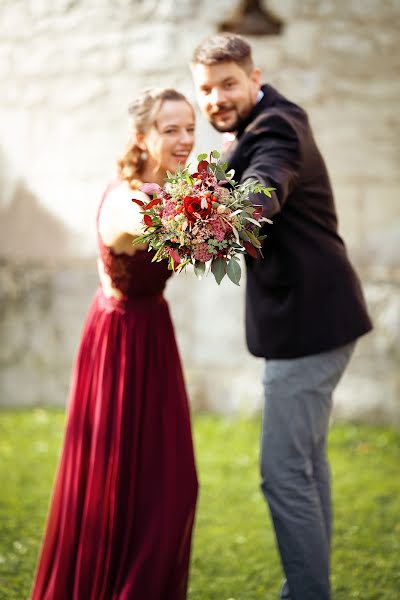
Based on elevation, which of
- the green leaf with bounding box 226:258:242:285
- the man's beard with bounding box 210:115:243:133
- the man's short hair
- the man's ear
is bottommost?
the green leaf with bounding box 226:258:242:285

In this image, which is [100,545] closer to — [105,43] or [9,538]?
[9,538]

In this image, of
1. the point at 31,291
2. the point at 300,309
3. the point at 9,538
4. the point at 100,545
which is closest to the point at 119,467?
the point at 100,545

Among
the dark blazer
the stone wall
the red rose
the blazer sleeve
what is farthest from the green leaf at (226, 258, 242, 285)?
the stone wall

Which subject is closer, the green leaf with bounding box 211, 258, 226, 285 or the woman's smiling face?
the green leaf with bounding box 211, 258, 226, 285

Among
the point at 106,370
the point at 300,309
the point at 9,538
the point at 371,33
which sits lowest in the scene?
the point at 9,538

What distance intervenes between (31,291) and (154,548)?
3420 mm

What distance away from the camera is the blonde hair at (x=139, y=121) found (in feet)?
8.75

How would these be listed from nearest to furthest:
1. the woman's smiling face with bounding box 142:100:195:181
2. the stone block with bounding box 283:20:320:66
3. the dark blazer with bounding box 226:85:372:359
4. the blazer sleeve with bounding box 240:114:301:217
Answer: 1. the blazer sleeve with bounding box 240:114:301:217
2. the dark blazer with bounding box 226:85:372:359
3. the woman's smiling face with bounding box 142:100:195:181
4. the stone block with bounding box 283:20:320:66

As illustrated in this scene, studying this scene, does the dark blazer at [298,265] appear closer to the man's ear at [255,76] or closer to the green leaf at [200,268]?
the man's ear at [255,76]

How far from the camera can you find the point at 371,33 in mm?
5184

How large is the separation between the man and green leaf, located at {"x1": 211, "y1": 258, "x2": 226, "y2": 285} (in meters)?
0.64

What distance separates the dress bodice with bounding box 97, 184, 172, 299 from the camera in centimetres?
264

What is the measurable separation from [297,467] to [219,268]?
0.96 metres

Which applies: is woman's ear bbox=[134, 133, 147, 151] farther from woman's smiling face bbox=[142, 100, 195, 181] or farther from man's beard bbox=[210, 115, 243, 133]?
man's beard bbox=[210, 115, 243, 133]
